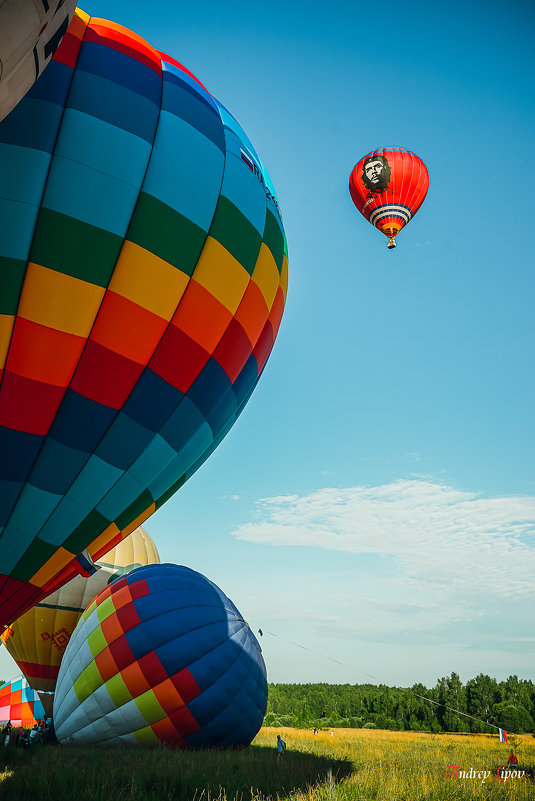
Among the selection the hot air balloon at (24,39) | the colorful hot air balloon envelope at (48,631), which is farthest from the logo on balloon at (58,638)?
the hot air balloon at (24,39)

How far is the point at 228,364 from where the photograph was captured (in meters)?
6.21

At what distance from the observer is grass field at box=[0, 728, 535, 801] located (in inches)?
216

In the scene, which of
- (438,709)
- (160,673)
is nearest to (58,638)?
(160,673)

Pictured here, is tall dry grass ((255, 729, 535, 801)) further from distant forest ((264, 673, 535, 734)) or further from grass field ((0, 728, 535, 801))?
distant forest ((264, 673, 535, 734))

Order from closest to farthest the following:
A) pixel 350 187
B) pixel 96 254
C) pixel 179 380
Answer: pixel 96 254 < pixel 179 380 < pixel 350 187

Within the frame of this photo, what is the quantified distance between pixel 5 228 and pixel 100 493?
2725 millimetres

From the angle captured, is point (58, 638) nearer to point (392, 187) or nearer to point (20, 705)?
point (20, 705)

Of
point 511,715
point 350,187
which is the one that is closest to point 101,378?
point 350,187

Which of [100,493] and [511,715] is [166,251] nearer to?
[100,493]

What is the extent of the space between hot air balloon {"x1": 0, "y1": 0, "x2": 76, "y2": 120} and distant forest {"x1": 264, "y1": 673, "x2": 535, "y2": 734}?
105 feet

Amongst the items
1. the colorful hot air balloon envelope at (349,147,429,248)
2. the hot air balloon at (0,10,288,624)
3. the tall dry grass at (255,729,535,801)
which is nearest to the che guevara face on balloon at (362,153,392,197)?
the colorful hot air balloon envelope at (349,147,429,248)

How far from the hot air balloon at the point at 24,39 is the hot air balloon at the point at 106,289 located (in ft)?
7.86

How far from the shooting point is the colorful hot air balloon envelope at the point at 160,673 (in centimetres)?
898

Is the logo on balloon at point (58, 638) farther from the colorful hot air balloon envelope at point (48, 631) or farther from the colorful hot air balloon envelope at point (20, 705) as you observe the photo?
the colorful hot air balloon envelope at point (20, 705)
